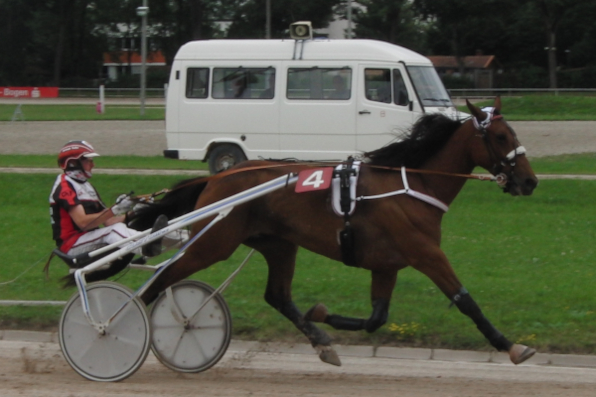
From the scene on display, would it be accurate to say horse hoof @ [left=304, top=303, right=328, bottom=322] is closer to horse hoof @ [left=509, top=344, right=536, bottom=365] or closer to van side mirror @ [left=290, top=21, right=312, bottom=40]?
horse hoof @ [left=509, top=344, right=536, bottom=365]

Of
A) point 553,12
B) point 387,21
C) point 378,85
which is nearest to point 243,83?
point 378,85

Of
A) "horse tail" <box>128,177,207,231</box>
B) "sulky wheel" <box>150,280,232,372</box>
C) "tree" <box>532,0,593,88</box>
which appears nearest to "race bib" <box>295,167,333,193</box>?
"horse tail" <box>128,177,207,231</box>

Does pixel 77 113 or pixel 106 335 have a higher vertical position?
pixel 77 113

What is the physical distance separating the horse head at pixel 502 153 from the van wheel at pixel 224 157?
9.75 m

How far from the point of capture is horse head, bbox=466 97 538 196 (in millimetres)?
5422

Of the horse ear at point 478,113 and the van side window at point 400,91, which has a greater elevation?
the van side window at point 400,91

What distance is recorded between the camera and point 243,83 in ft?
49.4

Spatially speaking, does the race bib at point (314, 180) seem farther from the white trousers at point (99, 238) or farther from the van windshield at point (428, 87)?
the van windshield at point (428, 87)

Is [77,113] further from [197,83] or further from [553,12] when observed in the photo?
[553,12]

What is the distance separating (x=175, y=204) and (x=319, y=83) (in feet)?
28.8

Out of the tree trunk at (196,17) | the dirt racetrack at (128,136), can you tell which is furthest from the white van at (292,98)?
the tree trunk at (196,17)

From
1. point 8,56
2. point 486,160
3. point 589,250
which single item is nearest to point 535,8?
point 8,56

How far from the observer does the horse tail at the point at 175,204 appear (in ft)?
20.3

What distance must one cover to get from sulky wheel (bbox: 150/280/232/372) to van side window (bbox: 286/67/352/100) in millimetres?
9028
